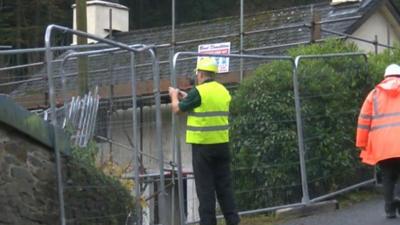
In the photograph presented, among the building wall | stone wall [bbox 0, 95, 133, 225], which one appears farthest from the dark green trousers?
the building wall

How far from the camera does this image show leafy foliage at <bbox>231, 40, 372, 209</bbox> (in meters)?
11.1

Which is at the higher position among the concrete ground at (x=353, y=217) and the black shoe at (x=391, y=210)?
the black shoe at (x=391, y=210)

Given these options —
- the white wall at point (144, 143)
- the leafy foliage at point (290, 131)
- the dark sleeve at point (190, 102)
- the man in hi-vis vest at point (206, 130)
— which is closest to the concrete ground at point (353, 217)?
the leafy foliage at point (290, 131)

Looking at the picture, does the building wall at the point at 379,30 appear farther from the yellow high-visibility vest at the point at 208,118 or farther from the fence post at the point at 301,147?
the yellow high-visibility vest at the point at 208,118

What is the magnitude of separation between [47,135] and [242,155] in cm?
321

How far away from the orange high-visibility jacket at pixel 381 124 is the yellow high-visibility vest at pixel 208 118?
194 cm

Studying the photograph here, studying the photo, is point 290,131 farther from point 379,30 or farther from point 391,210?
point 379,30

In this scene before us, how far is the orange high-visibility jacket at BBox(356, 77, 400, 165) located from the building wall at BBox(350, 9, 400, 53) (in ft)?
31.9

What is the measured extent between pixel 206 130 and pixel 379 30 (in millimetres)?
13605

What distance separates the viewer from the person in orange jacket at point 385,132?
31.7 ft

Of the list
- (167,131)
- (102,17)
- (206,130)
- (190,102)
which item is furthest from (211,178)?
(102,17)

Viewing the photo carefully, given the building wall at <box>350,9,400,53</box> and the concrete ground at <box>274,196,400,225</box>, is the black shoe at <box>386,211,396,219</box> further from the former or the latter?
the building wall at <box>350,9,400,53</box>

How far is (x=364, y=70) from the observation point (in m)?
12.4

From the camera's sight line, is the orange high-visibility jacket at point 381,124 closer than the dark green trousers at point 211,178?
No
